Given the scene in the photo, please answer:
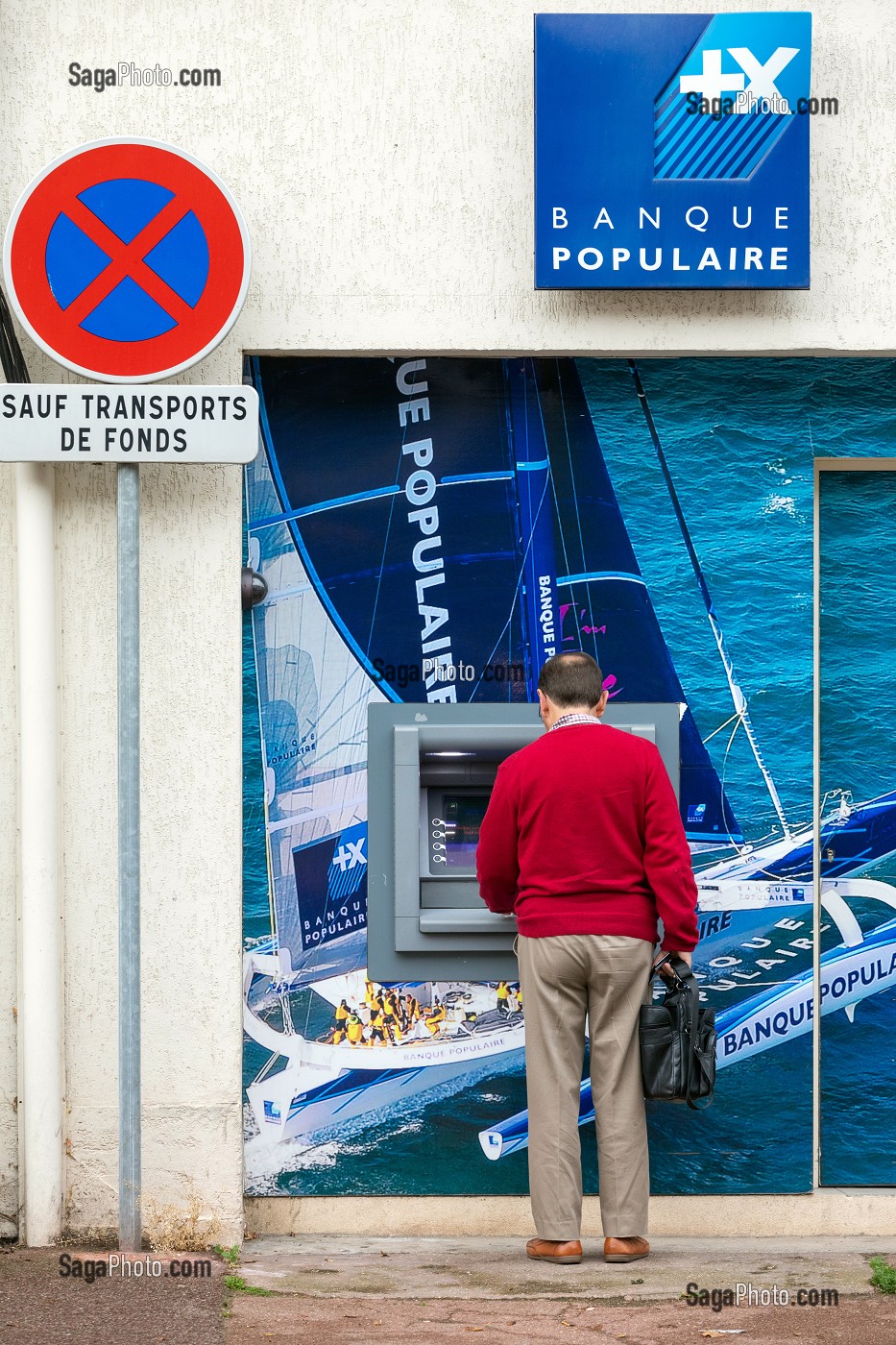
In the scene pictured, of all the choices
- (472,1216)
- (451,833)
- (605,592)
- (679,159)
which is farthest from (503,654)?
(472,1216)

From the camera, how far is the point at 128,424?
417 cm

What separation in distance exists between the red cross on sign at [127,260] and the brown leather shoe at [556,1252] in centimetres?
271

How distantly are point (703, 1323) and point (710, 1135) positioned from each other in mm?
969

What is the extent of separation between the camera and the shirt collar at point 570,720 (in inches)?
169

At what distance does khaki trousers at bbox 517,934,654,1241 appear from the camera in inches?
166

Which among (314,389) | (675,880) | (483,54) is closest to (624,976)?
(675,880)

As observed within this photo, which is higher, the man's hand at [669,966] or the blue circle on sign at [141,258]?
the blue circle on sign at [141,258]

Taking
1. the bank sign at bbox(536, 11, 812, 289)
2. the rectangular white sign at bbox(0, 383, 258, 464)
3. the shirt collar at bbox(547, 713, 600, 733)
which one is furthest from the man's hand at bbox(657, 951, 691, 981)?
the bank sign at bbox(536, 11, 812, 289)

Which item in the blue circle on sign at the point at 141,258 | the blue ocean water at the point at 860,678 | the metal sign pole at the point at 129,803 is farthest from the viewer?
the blue ocean water at the point at 860,678

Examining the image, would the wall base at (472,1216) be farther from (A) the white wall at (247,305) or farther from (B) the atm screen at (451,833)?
(B) the atm screen at (451,833)

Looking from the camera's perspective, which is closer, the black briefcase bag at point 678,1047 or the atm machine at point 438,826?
the black briefcase bag at point 678,1047

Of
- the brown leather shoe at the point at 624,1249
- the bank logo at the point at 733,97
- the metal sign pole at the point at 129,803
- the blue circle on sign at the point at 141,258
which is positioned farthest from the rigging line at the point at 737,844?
the blue circle on sign at the point at 141,258

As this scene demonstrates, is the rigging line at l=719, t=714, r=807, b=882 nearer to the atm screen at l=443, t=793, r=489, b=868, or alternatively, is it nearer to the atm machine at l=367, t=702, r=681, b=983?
the atm machine at l=367, t=702, r=681, b=983

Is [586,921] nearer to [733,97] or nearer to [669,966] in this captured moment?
[669,966]
